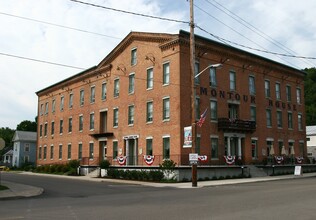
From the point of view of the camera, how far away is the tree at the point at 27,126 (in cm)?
→ 11581

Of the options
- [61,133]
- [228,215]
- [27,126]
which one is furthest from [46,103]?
[27,126]

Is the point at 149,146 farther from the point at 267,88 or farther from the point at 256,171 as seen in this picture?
the point at 267,88

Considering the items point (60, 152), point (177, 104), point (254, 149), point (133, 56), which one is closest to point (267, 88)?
point (254, 149)

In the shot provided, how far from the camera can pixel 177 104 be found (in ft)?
108

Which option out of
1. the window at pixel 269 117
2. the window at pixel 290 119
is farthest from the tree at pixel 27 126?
the window at pixel 269 117

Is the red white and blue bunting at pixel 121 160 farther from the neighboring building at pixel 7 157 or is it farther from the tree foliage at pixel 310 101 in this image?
the neighboring building at pixel 7 157

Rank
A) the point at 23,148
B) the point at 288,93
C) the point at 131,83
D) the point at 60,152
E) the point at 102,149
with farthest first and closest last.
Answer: the point at 23,148
the point at 60,152
the point at 288,93
the point at 102,149
the point at 131,83

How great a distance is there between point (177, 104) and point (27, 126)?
306 ft

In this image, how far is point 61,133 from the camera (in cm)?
5238

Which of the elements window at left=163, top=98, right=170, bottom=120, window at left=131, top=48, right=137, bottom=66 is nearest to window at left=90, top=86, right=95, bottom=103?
window at left=131, top=48, right=137, bottom=66

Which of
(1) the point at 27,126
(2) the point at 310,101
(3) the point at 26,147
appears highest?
(2) the point at 310,101

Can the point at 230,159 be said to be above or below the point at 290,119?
below

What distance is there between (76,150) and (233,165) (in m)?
21.4

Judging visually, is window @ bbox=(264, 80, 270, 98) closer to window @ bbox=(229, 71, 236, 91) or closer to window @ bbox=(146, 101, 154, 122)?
window @ bbox=(229, 71, 236, 91)
